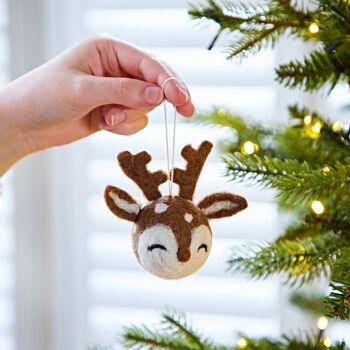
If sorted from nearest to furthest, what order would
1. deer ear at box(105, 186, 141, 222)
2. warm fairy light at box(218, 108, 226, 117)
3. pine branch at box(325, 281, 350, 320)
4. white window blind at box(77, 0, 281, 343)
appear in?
1. pine branch at box(325, 281, 350, 320)
2. deer ear at box(105, 186, 141, 222)
3. warm fairy light at box(218, 108, 226, 117)
4. white window blind at box(77, 0, 281, 343)

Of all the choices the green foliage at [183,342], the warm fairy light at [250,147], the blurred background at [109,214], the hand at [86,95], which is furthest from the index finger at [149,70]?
the blurred background at [109,214]

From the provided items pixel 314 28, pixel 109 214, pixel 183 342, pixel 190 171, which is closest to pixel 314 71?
pixel 314 28

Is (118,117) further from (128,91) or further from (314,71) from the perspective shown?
(314,71)

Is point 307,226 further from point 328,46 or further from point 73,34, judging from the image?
point 73,34

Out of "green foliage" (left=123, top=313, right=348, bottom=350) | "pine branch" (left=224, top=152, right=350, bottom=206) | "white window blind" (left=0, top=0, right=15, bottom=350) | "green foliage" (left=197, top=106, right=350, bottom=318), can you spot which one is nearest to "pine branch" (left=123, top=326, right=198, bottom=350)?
"green foliage" (left=123, top=313, right=348, bottom=350)

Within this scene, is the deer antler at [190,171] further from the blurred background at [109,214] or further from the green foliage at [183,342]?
the blurred background at [109,214]

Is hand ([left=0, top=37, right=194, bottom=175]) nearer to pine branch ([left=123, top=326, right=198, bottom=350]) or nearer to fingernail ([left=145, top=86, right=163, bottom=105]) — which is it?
fingernail ([left=145, top=86, right=163, bottom=105])

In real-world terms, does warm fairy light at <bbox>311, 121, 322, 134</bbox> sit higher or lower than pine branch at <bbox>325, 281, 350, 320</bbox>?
higher
